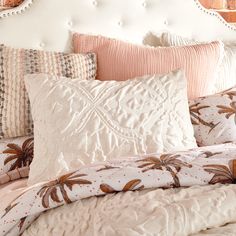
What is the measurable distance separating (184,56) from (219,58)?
0.17 m

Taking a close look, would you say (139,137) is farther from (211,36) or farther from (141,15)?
(211,36)

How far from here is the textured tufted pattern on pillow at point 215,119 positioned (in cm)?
160

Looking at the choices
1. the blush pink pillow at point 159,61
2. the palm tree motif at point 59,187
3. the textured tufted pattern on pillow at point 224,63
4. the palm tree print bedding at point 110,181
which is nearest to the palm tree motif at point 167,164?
the palm tree print bedding at point 110,181

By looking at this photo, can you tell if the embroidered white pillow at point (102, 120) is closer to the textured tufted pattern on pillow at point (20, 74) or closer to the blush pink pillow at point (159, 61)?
the textured tufted pattern on pillow at point (20, 74)

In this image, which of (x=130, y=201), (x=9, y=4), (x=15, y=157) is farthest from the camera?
(x=9, y=4)

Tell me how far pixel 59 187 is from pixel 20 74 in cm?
71

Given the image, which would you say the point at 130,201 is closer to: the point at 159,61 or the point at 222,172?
the point at 222,172

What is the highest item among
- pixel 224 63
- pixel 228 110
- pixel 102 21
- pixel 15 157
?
pixel 102 21

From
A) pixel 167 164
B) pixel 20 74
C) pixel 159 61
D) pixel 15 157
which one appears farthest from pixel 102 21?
pixel 167 164

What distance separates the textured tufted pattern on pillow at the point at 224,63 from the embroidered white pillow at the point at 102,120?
1.50ft

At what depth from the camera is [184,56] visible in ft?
5.91

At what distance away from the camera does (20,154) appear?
5.19 ft

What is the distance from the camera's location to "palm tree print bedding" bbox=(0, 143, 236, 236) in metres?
1.06

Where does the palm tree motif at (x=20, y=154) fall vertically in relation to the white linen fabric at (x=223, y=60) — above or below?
below
